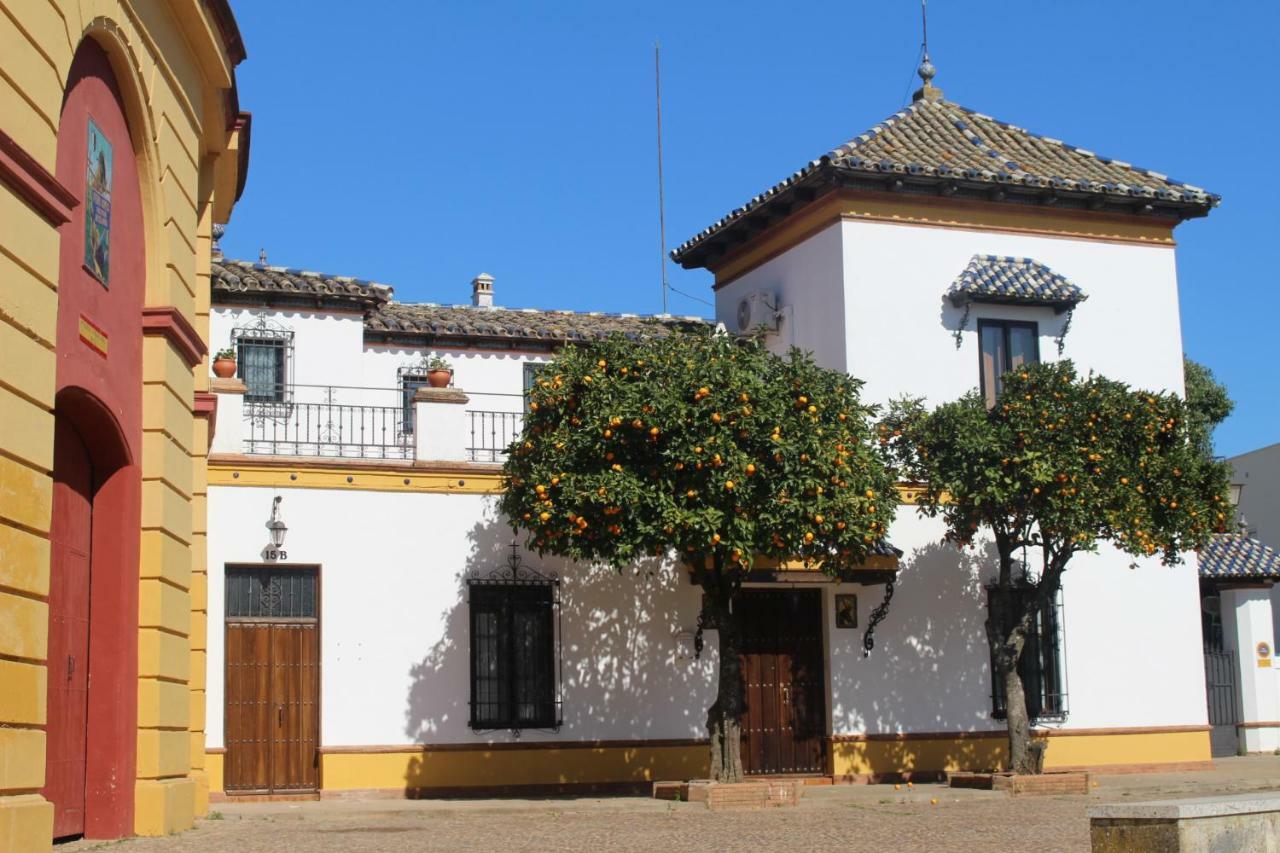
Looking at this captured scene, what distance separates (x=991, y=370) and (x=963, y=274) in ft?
4.35

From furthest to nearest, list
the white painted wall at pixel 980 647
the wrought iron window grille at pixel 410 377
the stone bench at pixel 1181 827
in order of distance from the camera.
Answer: the wrought iron window grille at pixel 410 377, the white painted wall at pixel 980 647, the stone bench at pixel 1181 827

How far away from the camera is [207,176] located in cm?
1456

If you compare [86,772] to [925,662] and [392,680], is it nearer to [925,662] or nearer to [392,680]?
[392,680]

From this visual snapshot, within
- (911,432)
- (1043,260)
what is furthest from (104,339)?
(1043,260)

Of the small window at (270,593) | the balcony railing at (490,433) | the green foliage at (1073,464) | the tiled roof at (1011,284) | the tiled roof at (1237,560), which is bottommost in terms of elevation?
the small window at (270,593)

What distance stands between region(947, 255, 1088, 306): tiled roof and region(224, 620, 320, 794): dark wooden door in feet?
30.5

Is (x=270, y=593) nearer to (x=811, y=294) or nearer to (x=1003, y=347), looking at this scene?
(x=811, y=294)

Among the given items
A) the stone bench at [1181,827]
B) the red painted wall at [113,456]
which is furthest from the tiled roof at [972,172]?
the stone bench at [1181,827]

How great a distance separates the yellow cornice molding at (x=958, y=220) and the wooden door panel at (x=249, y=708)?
893 centimetres

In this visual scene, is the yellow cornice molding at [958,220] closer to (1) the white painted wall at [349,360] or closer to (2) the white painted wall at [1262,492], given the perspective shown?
(1) the white painted wall at [349,360]

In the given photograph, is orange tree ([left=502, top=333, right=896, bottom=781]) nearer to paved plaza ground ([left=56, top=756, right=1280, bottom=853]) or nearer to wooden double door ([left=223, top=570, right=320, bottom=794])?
paved plaza ground ([left=56, top=756, right=1280, bottom=853])

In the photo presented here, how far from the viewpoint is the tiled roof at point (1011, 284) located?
20.7 metres

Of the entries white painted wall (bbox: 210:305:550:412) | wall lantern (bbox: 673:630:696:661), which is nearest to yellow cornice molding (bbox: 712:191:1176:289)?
white painted wall (bbox: 210:305:550:412)

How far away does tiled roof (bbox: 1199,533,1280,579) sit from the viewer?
23.5 m
